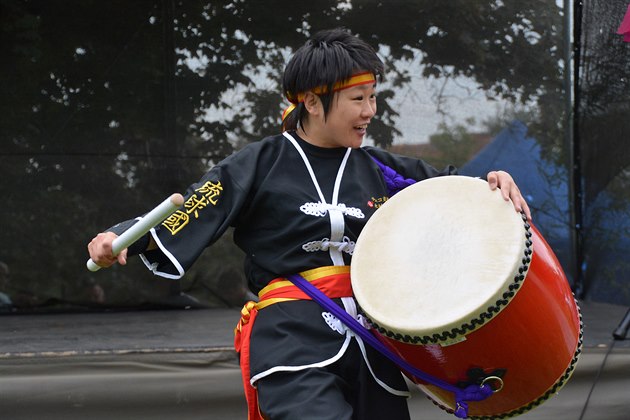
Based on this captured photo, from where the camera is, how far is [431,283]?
2018 millimetres

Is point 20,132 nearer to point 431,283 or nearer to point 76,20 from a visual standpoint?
point 76,20

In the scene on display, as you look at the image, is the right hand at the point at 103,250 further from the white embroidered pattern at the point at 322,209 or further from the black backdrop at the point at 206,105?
the black backdrop at the point at 206,105

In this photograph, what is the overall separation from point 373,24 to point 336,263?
234 centimetres

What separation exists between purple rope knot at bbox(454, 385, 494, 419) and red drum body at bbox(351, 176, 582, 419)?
0.5 inches

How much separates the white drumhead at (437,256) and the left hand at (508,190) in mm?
16

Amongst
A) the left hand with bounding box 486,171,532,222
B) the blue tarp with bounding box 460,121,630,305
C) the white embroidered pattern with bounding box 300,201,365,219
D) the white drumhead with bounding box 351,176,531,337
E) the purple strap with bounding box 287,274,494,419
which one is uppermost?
the left hand with bounding box 486,171,532,222

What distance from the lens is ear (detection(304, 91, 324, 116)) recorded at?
2.20 metres

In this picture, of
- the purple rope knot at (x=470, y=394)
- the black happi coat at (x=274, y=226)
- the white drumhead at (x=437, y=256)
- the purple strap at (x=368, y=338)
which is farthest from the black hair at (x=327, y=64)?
the purple rope knot at (x=470, y=394)

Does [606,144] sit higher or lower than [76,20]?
lower

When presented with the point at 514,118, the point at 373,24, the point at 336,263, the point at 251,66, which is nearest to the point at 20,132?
the point at 251,66

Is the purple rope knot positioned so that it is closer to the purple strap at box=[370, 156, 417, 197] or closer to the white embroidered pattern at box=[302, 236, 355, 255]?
the white embroidered pattern at box=[302, 236, 355, 255]

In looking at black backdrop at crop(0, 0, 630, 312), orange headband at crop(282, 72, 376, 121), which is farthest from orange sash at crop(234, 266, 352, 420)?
black backdrop at crop(0, 0, 630, 312)

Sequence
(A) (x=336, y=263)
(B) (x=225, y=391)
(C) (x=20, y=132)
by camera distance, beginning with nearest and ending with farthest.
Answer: (A) (x=336, y=263), (B) (x=225, y=391), (C) (x=20, y=132)

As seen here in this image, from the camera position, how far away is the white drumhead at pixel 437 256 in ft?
6.37
